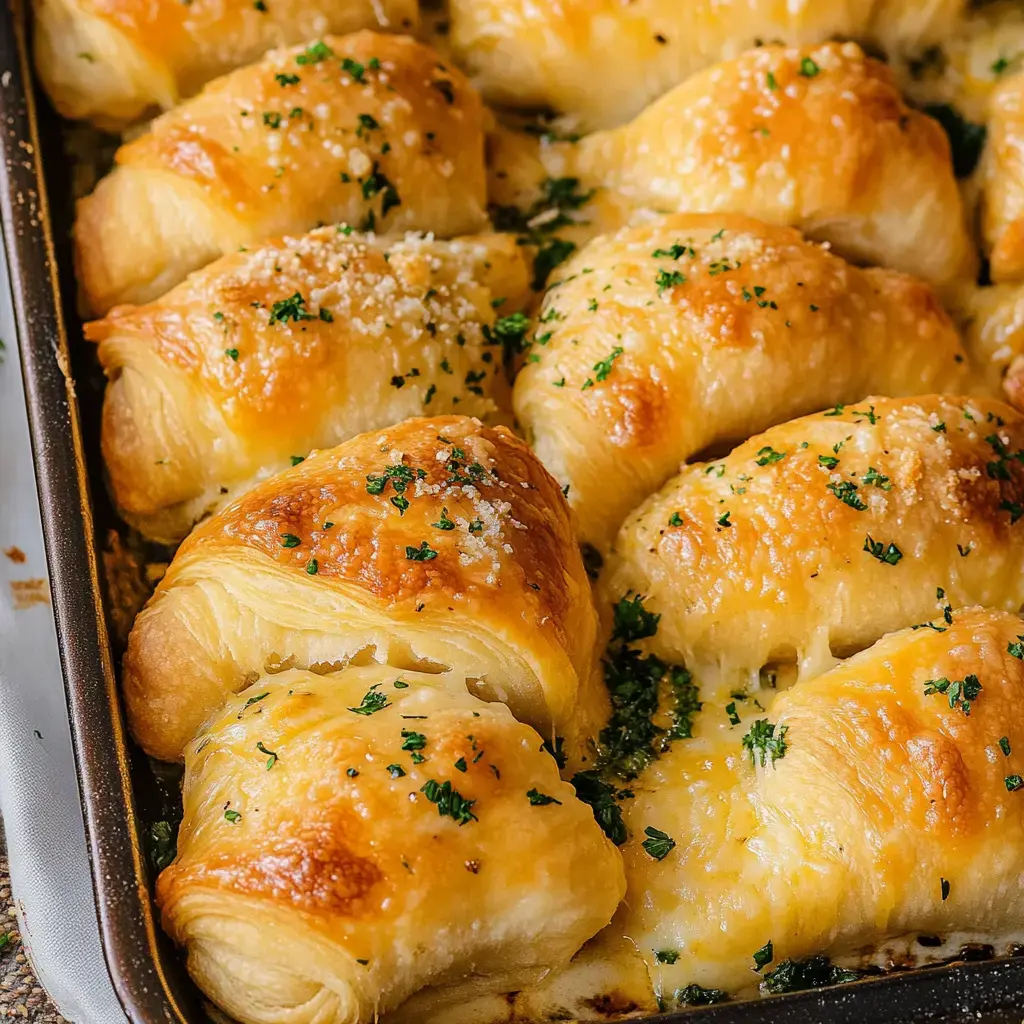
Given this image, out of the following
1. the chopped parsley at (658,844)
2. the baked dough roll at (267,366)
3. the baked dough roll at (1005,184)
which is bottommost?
the chopped parsley at (658,844)

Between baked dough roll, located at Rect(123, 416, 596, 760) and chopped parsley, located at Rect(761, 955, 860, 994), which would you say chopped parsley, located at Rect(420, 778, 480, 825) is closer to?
baked dough roll, located at Rect(123, 416, 596, 760)

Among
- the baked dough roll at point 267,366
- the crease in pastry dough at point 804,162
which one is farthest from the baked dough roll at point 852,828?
the crease in pastry dough at point 804,162

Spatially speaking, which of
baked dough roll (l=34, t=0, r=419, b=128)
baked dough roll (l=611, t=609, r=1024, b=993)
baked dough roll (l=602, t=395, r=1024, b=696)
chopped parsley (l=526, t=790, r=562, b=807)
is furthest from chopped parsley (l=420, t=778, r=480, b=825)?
baked dough roll (l=34, t=0, r=419, b=128)

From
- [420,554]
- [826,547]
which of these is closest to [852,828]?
[826,547]

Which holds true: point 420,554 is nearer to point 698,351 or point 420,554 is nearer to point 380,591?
point 380,591

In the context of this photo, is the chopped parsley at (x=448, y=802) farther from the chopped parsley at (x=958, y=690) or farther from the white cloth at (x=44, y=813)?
the chopped parsley at (x=958, y=690)
